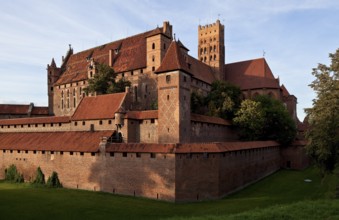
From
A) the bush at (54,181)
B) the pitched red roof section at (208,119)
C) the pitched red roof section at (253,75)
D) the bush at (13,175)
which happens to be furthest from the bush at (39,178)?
the pitched red roof section at (253,75)

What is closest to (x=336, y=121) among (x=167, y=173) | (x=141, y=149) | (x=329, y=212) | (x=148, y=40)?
(x=329, y=212)

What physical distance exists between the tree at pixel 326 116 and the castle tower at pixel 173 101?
1135 centimetres

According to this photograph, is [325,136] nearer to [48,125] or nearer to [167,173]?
[167,173]

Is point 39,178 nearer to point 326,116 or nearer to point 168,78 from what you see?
point 168,78

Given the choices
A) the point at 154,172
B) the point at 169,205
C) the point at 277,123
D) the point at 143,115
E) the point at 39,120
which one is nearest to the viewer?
the point at 169,205

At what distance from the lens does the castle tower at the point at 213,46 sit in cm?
6125

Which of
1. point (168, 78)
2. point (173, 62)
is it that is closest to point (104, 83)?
point (168, 78)

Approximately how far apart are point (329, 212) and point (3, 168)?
36.3 m

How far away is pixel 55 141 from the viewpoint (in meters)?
34.8

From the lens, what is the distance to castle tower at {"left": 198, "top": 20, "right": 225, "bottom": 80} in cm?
6125

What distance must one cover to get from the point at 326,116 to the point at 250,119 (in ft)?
52.8

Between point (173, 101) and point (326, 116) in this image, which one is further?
→ point (173, 101)

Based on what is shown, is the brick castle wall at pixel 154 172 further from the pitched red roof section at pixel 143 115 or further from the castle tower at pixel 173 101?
the pitched red roof section at pixel 143 115

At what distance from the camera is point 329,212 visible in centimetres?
1695
